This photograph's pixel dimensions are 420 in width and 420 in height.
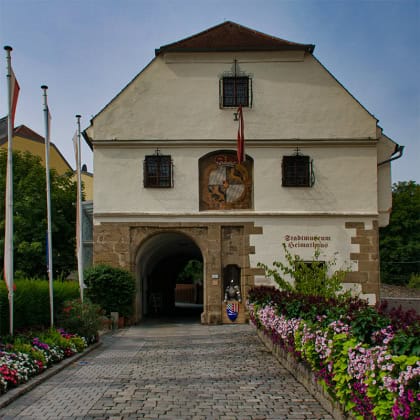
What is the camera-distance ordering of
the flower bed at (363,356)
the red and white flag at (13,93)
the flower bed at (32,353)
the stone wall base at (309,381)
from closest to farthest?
the flower bed at (363,356) → the stone wall base at (309,381) → the flower bed at (32,353) → the red and white flag at (13,93)

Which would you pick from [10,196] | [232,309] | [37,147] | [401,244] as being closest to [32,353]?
[10,196]

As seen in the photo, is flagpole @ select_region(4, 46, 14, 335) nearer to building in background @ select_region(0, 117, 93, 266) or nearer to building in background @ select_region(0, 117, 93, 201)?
building in background @ select_region(0, 117, 93, 266)

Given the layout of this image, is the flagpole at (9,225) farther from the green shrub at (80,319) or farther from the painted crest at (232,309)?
the painted crest at (232,309)

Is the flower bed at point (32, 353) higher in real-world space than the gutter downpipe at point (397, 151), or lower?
lower

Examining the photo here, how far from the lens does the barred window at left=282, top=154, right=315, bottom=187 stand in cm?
2112

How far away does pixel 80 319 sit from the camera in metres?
14.6

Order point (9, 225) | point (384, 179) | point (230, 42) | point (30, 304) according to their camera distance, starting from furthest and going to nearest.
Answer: point (384, 179)
point (230, 42)
point (30, 304)
point (9, 225)

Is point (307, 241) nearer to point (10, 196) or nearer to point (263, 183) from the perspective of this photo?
point (263, 183)

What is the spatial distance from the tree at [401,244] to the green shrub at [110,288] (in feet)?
127

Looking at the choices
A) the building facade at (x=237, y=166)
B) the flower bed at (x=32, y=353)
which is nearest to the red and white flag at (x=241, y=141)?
the building facade at (x=237, y=166)

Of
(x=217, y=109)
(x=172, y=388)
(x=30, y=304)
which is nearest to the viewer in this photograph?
(x=172, y=388)

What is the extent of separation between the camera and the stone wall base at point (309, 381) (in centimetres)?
702

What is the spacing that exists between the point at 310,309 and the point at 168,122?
43.4 feet

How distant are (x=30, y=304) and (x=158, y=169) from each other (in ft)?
28.2
